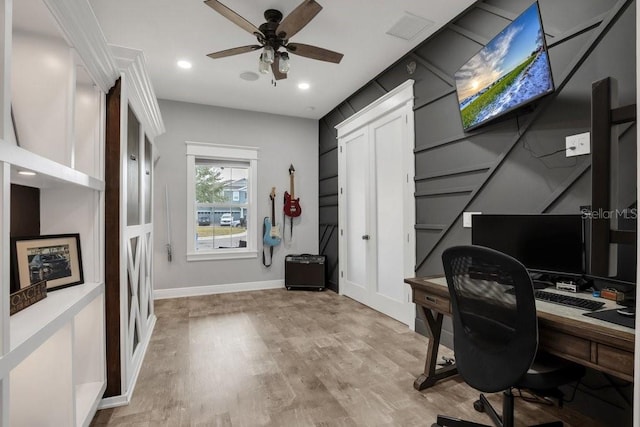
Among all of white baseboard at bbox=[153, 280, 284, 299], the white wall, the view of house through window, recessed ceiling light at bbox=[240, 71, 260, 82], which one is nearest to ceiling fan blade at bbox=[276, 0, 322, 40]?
recessed ceiling light at bbox=[240, 71, 260, 82]

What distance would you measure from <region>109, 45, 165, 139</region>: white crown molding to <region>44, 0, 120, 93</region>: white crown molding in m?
0.08

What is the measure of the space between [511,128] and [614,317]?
1.45 meters

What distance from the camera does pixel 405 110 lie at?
339 cm

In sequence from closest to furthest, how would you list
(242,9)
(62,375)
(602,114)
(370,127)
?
1. (602,114)
2. (62,375)
3. (242,9)
4. (370,127)

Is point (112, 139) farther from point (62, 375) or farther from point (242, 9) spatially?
point (242, 9)

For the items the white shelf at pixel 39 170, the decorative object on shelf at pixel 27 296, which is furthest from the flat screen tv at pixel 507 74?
the decorative object on shelf at pixel 27 296

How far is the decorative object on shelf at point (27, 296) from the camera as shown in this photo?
1.25 m

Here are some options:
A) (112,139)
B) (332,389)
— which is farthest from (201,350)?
(112,139)

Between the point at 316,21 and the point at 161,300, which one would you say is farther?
the point at 161,300

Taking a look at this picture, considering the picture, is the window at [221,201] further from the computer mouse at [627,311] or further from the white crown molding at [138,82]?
the computer mouse at [627,311]

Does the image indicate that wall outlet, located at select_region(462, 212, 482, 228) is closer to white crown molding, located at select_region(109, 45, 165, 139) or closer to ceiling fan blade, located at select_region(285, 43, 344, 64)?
ceiling fan blade, located at select_region(285, 43, 344, 64)

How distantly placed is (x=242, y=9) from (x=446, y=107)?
A: 195 cm

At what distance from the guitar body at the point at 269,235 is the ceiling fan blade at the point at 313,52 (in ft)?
9.49

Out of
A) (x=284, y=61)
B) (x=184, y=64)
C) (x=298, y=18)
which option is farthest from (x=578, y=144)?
(x=184, y=64)
